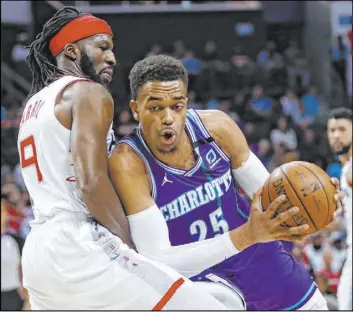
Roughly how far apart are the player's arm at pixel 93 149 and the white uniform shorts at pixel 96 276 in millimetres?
108

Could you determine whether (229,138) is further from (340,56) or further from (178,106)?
(340,56)

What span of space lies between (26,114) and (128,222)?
0.63m

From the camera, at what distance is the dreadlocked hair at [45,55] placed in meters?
3.52

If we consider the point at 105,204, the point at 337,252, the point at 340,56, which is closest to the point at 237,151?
the point at 105,204

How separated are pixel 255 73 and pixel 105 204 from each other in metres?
11.0

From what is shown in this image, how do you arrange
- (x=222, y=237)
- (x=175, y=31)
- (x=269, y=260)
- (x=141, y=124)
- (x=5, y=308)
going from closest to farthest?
(x=222, y=237)
(x=141, y=124)
(x=269, y=260)
(x=5, y=308)
(x=175, y=31)

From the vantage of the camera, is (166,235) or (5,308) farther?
(5,308)

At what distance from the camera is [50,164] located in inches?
125

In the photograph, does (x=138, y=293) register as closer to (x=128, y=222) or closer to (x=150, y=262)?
(x=150, y=262)

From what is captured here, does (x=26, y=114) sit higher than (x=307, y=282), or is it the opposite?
(x=26, y=114)

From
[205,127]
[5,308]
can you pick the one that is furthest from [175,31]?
[205,127]

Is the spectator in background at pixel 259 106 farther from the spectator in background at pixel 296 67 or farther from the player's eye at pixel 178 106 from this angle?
the player's eye at pixel 178 106

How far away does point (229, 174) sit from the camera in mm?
3707

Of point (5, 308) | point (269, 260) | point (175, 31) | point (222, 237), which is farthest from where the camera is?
point (175, 31)
